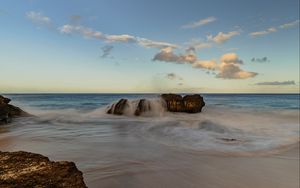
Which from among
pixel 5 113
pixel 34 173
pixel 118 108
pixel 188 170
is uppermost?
pixel 34 173

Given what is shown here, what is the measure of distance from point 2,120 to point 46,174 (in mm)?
10001

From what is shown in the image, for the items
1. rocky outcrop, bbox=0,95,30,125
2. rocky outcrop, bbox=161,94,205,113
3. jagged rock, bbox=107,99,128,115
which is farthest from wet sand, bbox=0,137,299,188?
rocky outcrop, bbox=161,94,205,113

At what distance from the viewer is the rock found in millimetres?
2361

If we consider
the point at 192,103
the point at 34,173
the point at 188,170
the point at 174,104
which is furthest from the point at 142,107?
the point at 34,173

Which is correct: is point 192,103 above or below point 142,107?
above

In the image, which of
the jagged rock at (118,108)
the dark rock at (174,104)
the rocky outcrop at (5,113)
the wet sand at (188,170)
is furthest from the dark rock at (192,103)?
the wet sand at (188,170)

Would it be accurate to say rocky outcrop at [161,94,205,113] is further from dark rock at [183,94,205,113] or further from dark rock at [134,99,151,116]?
dark rock at [134,99,151,116]

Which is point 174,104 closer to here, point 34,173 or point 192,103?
point 192,103

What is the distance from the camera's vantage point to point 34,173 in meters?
2.56

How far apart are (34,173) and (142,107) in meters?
14.9

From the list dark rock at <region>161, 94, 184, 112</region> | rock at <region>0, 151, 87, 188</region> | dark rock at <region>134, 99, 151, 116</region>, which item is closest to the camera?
rock at <region>0, 151, 87, 188</region>

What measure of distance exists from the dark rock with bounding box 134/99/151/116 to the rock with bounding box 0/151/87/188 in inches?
536

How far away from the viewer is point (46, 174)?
8.38 feet

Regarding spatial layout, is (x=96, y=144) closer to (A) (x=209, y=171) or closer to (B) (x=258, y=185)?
(A) (x=209, y=171)
